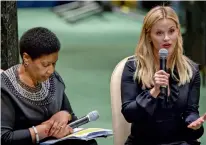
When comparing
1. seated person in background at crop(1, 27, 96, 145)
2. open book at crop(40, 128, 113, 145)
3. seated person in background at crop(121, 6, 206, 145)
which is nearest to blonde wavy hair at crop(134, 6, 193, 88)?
seated person in background at crop(121, 6, 206, 145)

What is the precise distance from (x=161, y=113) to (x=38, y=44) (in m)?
0.78

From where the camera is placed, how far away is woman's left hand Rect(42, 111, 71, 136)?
2962 mm

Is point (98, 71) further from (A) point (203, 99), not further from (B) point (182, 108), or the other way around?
(B) point (182, 108)

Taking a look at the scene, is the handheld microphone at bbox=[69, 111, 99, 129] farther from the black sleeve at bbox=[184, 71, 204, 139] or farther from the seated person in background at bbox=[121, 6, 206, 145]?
the black sleeve at bbox=[184, 71, 204, 139]

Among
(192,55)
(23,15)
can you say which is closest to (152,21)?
(192,55)

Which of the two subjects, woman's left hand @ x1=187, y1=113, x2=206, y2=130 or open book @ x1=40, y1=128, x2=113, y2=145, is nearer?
open book @ x1=40, y1=128, x2=113, y2=145

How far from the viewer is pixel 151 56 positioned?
3.33 meters

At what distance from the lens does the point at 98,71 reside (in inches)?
332

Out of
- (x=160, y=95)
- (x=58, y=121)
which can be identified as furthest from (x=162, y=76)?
(x=58, y=121)

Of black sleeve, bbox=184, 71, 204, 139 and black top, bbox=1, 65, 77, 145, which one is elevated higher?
black top, bbox=1, 65, 77, 145

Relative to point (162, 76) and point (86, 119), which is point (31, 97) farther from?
point (162, 76)

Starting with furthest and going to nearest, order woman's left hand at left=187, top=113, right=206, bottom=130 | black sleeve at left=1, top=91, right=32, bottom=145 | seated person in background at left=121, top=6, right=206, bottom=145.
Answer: seated person in background at left=121, top=6, right=206, bottom=145
woman's left hand at left=187, top=113, right=206, bottom=130
black sleeve at left=1, top=91, right=32, bottom=145

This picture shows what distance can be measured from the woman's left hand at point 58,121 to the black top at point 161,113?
1.13 feet

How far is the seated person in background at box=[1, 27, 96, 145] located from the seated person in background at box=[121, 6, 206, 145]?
1.32 ft
